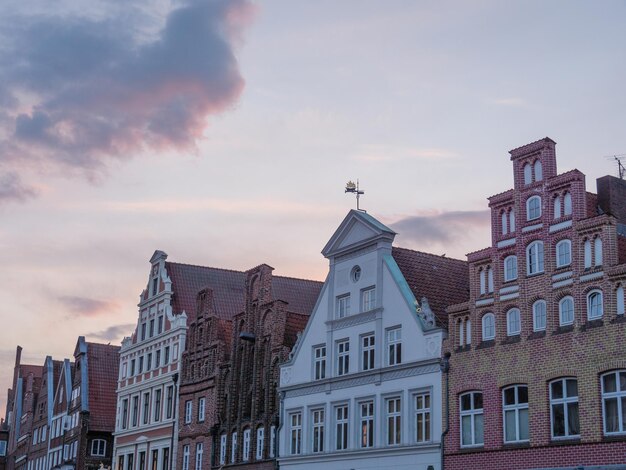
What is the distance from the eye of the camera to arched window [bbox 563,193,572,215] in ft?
125

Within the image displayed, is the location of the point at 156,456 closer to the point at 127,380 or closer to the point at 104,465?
the point at 127,380

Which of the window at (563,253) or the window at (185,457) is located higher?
the window at (563,253)

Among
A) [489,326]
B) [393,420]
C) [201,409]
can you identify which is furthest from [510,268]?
[201,409]

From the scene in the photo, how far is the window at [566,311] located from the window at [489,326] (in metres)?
3.34

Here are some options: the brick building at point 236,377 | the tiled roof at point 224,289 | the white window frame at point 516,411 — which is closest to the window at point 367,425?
the brick building at point 236,377

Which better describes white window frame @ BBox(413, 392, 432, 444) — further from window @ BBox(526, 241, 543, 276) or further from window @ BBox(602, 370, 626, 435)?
window @ BBox(602, 370, 626, 435)

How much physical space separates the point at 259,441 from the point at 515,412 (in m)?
17.9

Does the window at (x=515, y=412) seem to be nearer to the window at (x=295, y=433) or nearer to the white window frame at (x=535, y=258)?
the white window frame at (x=535, y=258)

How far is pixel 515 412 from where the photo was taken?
38.9 m

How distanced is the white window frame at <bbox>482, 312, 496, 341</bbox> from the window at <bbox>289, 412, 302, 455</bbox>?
12844 mm

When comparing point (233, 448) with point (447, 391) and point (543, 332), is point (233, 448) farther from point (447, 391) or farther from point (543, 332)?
point (543, 332)

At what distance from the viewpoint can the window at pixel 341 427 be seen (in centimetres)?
4719

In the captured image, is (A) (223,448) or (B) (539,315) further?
(A) (223,448)

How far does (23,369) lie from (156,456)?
58.9m
